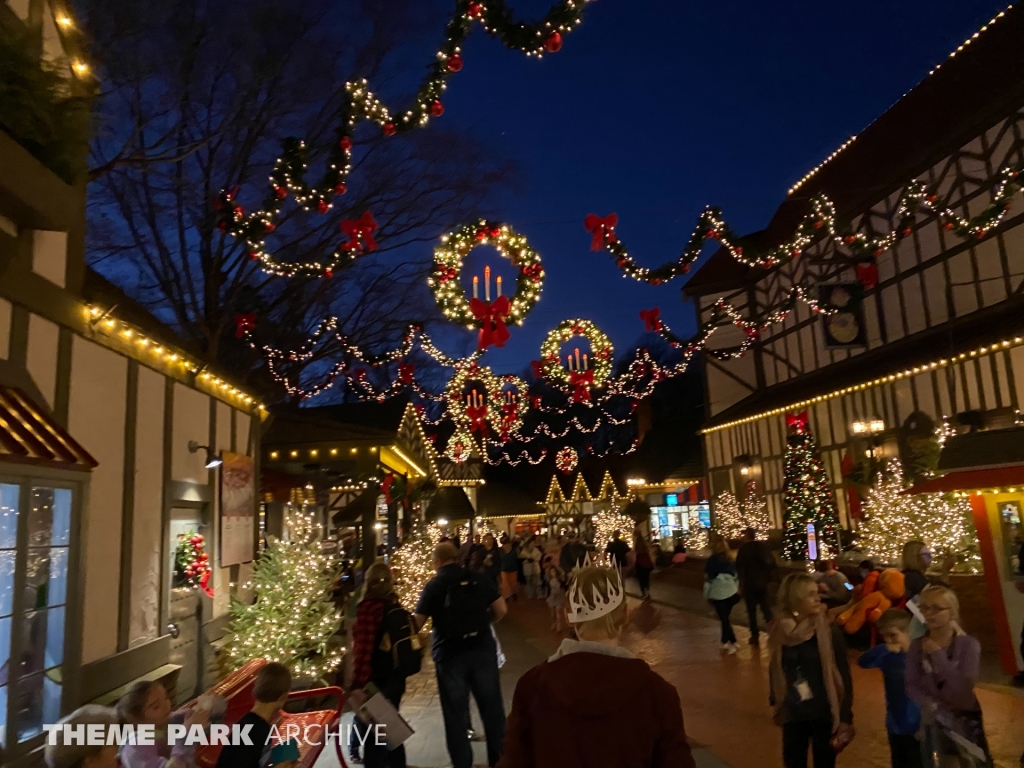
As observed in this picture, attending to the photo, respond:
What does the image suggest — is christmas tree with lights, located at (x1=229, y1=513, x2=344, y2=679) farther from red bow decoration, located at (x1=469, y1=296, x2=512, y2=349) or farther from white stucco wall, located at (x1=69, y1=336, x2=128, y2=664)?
red bow decoration, located at (x1=469, y1=296, x2=512, y2=349)

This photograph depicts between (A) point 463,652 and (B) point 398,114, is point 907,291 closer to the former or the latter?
(B) point 398,114

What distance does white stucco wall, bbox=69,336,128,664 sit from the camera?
598 cm

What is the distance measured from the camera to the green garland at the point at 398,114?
711 cm

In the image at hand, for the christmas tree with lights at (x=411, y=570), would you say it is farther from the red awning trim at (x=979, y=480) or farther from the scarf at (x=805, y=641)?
the scarf at (x=805, y=641)

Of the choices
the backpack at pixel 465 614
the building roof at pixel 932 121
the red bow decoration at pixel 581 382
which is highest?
the building roof at pixel 932 121

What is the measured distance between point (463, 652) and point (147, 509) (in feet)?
12.2

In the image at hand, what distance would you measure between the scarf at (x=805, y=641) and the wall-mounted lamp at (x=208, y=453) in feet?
21.7

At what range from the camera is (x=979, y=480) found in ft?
25.0

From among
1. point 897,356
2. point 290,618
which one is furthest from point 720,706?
point 897,356

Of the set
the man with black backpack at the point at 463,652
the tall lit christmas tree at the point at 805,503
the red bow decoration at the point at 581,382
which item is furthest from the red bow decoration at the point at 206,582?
the tall lit christmas tree at the point at 805,503

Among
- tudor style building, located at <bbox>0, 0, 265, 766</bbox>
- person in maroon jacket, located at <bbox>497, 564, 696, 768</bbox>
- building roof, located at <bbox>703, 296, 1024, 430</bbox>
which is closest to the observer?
person in maroon jacket, located at <bbox>497, 564, 696, 768</bbox>

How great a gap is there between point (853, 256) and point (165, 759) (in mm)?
18290

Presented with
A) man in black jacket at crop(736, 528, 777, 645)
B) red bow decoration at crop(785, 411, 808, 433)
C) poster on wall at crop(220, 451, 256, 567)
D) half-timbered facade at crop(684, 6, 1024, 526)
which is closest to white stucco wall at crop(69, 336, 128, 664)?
poster on wall at crop(220, 451, 256, 567)

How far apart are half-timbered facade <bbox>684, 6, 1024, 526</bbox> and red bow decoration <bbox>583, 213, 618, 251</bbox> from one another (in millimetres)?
3029
